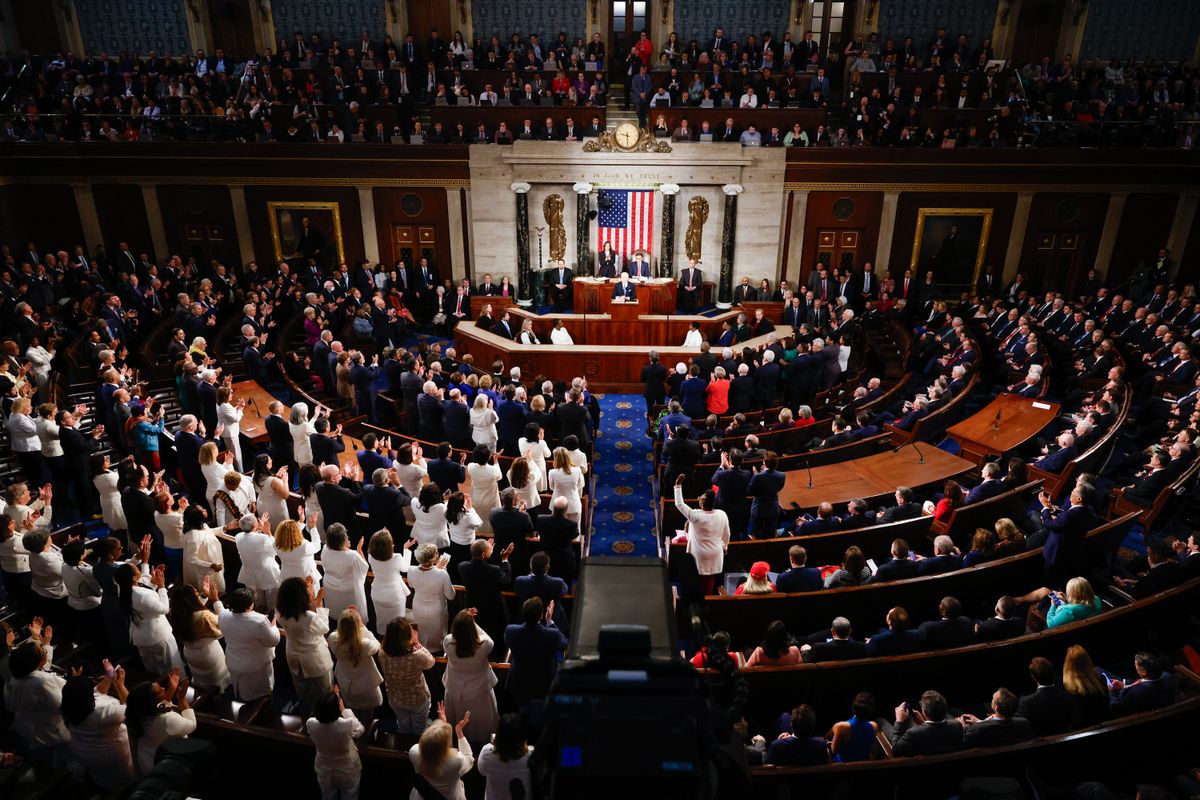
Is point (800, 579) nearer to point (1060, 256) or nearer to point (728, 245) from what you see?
point (728, 245)

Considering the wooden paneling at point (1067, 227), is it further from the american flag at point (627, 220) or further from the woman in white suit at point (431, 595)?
the woman in white suit at point (431, 595)

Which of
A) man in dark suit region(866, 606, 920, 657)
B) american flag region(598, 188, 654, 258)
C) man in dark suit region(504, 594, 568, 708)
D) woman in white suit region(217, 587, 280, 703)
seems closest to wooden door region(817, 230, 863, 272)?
american flag region(598, 188, 654, 258)

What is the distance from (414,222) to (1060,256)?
49.0 ft

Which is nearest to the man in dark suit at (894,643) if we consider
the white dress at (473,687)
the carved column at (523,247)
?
the white dress at (473,687)

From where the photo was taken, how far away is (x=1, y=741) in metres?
4.99

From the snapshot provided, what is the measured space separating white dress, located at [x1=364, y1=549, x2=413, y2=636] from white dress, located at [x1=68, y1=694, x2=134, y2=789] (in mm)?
1640

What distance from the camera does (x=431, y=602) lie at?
5371 millimetres

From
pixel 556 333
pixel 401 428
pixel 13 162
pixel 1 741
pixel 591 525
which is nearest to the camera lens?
pixel 1 741

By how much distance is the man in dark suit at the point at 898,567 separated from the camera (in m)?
5.96

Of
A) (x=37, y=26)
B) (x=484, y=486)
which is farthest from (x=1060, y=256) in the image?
(x=37, y=26)

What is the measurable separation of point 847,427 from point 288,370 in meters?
8.84

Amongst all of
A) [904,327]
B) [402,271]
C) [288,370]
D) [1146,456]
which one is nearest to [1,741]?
[288,370]

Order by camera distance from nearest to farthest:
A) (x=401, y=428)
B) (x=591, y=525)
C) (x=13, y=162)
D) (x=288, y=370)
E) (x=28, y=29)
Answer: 1. (x=591, y=525)
2. (x=401, y=428)
3. (x=288, y=370)
4. (x=13, y=162)
5. (x=28, y=29)

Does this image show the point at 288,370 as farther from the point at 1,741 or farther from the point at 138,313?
the point at 1,741
